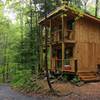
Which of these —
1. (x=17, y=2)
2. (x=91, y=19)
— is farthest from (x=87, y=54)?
(x=17, y=2)

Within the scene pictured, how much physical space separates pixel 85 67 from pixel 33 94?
7.95m

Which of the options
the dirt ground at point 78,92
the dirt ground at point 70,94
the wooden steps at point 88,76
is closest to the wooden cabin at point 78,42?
the wooden steps at point 88,76

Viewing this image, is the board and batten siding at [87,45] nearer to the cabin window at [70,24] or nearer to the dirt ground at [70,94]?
the cabin window at [70,24]

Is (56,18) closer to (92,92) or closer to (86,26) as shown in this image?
(86,26)

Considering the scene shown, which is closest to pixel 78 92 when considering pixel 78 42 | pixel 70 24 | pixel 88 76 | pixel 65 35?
pixel 88 76

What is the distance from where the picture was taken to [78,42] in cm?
2644

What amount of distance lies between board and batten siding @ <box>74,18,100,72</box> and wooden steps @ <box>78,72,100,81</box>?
0.32m

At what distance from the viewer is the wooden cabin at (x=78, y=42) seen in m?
25.9

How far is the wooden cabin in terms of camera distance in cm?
2591

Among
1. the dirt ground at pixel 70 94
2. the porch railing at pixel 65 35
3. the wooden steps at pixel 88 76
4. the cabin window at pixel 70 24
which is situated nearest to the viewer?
the dirt ground at pixel 70 94

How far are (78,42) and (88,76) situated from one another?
3.52 meters

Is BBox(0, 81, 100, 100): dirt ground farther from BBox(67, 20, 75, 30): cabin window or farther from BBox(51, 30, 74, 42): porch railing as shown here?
BBox(67, 20, 75, 30): cabin window

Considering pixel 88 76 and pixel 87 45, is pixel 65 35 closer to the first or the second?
pixel 87 45

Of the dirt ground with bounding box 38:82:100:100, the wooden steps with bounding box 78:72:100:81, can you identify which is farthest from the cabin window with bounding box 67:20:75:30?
the dirt ground with bounding box 38:82:100:100
